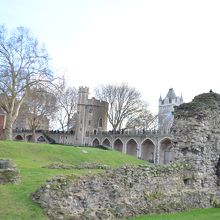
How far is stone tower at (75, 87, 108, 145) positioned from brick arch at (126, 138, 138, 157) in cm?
1448

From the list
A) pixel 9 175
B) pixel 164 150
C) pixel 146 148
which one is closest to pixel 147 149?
pixel 146 148

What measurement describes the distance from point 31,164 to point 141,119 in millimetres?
51990

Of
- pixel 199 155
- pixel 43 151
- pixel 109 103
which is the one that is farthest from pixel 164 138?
pixel 199 155

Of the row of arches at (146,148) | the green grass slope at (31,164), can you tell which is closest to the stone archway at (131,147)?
the row of arches at (146,148)

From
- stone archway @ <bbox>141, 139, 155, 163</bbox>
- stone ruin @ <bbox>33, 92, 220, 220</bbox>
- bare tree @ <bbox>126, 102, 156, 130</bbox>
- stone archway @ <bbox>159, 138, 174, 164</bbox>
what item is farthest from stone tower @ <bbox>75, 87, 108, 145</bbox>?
stone ruin @ <bbox>33, 92, 220, 220</bbox>

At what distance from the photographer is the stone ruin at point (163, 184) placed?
1044 centimetres

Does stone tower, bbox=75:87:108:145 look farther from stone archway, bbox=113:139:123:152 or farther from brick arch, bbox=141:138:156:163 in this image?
brick arch, bbox=141:138:156:163

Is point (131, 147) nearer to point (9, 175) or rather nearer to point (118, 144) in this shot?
point (118, 144)

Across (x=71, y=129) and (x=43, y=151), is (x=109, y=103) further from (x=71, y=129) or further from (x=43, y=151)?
(x=43, y=151)

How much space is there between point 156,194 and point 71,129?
77953mm

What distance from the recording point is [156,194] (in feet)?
43.5

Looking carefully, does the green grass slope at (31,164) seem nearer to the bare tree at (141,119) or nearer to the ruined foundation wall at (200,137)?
the ruined foundation wall at (200,137)

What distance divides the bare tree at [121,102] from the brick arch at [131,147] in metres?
4.28

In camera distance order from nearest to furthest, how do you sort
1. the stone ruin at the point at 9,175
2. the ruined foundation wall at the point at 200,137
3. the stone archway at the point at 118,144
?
the stone ruin at the point at 9,175 → the ruined foundation wall at the point at 200,137 → the stone archway at the point at 118,144
